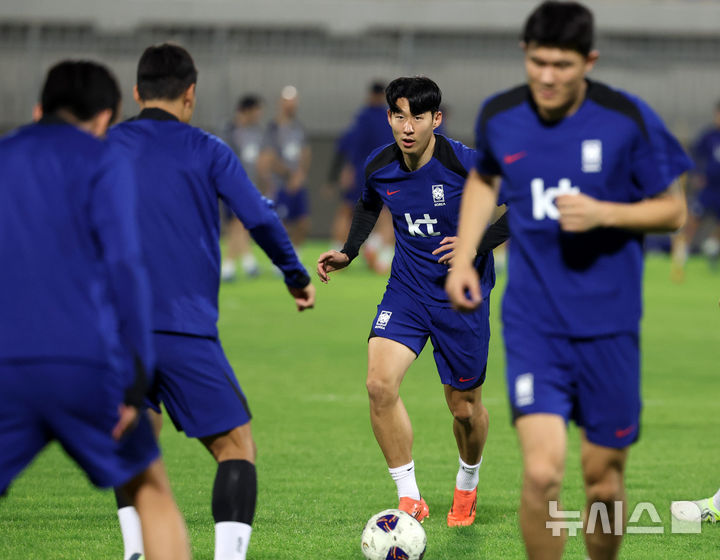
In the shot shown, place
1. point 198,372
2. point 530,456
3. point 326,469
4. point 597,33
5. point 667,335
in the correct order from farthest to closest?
point 597,33, point 667,335, point 326,469, point 198,372, point 530,456

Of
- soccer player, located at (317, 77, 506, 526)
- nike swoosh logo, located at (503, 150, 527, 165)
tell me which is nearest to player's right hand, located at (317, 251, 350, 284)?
soccer player, located at (317, 77, 506, 526)

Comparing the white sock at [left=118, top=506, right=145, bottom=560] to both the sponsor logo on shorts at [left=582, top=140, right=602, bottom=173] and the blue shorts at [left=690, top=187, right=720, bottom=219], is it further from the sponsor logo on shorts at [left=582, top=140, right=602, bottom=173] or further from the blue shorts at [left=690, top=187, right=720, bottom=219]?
the blue shorts at [left=690, top=187, right=720, bottom=219]

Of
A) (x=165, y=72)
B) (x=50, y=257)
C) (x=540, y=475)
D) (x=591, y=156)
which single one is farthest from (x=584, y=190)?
(x=50, y=257)

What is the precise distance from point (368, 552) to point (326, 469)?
2.11m

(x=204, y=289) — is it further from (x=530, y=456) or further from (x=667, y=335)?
(x=667, y=335)

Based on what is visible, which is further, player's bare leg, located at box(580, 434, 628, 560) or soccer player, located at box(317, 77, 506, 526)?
soccer player, located at box(317, 77, 506, 526)

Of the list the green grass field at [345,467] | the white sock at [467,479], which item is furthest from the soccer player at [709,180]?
the white sock at [467,479]

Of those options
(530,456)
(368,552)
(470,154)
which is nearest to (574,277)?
(530,456)

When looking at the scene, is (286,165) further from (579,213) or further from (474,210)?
(579,213)

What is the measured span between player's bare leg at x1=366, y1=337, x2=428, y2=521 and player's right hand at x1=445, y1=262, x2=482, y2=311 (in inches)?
78.2

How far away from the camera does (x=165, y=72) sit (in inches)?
186

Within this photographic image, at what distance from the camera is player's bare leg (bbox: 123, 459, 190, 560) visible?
160 inches

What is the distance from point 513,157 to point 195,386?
1.50m

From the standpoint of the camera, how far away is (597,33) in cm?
2914
